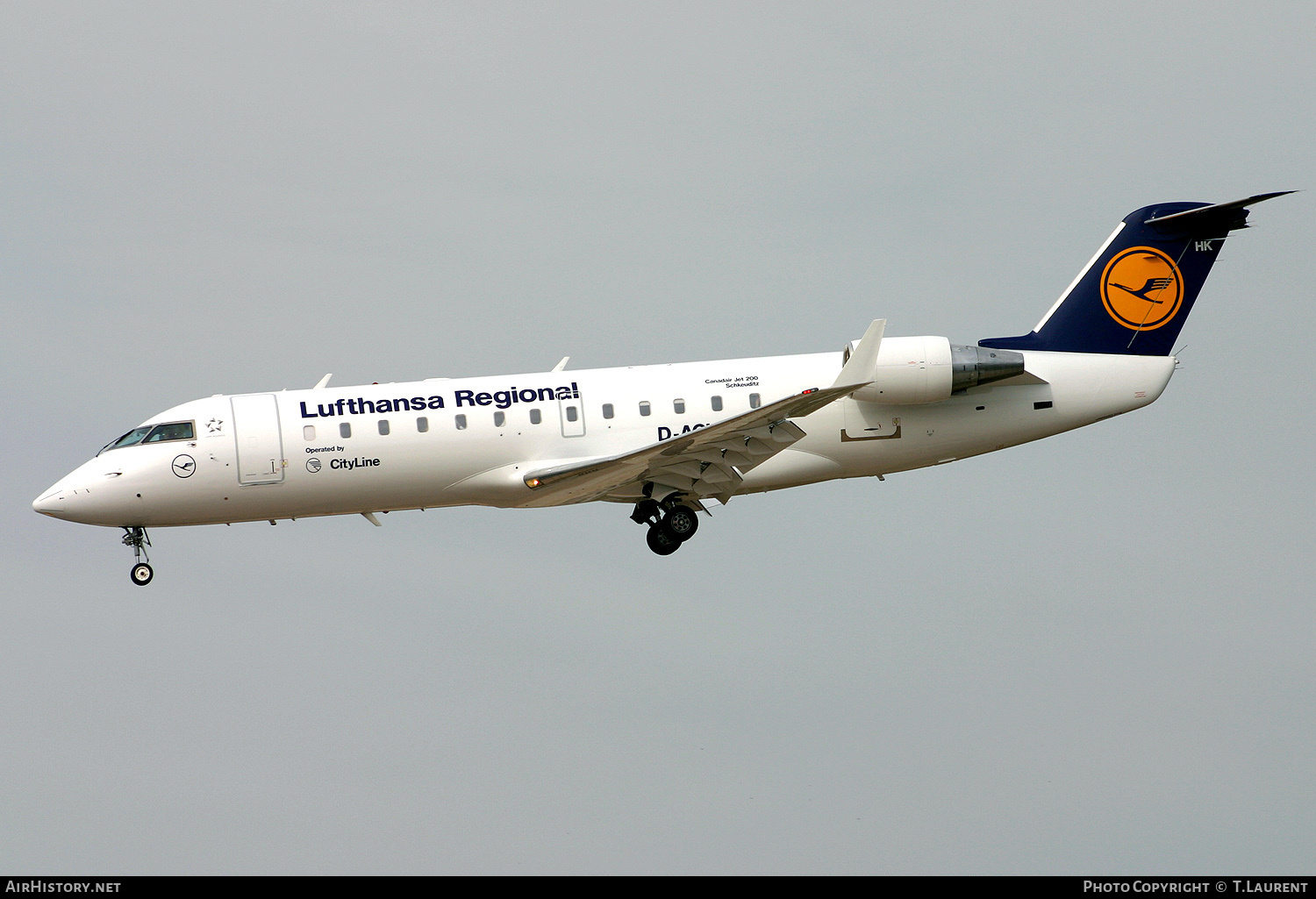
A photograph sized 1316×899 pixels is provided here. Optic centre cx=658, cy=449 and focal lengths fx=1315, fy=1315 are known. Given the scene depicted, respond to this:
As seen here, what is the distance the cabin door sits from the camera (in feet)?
78.6

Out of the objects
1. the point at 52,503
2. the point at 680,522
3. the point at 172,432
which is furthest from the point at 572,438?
the point at 52,503

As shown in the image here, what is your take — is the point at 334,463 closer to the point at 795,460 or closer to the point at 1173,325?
the point at 795,460

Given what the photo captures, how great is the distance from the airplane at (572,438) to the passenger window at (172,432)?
0.03 metres

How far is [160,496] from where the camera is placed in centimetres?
2412

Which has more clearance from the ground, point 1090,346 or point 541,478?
point 1090,346

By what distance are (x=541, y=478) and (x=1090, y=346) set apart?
1120 cm

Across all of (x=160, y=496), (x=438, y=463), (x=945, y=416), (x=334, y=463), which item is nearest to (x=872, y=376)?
(x=945, y=416)

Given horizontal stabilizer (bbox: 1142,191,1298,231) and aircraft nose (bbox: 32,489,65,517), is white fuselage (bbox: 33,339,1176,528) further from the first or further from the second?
horizontal stabilizer (bbox: 1142,191,1298,231)

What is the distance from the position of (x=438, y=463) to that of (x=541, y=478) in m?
2.02

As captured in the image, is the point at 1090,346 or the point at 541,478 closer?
the point at 541,478

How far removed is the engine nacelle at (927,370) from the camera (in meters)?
24.1

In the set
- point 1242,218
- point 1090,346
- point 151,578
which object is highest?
point 1242,218

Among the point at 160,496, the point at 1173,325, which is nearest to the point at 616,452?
the point at 160,496

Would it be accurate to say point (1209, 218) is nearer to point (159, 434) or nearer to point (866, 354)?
point (866, 354)
